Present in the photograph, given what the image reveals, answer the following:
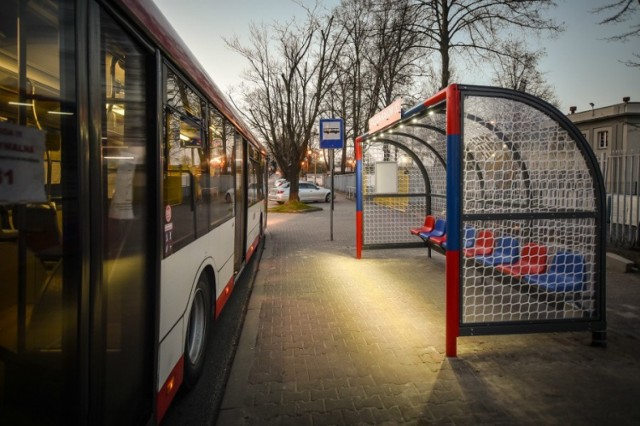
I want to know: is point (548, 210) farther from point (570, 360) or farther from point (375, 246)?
point (375, 246)

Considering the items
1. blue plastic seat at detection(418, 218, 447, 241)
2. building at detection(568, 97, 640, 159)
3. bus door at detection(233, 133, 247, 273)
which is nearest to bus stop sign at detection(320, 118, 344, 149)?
blue plastic seat at detection(418, 218, 447, 241)

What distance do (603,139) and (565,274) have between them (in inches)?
1788

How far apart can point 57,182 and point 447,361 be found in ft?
11.6

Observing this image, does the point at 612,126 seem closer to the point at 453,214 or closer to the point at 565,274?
the point at 565,274

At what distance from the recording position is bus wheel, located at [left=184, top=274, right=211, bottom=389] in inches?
132

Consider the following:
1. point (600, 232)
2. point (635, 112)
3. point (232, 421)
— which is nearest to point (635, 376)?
point (600, 232)

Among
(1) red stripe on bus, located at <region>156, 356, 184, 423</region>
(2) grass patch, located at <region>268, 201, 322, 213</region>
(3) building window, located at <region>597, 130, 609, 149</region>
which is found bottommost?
(1) red stripe on bus, located at <region>156, 356, 184, 423</region>

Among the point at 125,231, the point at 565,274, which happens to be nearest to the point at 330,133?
the point at 565,274

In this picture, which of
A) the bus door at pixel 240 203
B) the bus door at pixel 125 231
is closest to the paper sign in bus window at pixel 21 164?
the bus door at pixel 125 231

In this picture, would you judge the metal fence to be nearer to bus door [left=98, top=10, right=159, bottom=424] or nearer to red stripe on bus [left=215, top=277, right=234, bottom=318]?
red stripe on bus [left=215, top=277, right=234, bottom=318]

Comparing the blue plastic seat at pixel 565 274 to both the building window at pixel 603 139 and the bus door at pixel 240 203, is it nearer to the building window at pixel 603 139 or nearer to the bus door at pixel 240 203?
the bus door at pixel 240 203

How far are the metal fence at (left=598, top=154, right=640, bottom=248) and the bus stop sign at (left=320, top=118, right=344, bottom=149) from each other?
5.88 metres

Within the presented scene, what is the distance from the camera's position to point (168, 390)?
2662 mm

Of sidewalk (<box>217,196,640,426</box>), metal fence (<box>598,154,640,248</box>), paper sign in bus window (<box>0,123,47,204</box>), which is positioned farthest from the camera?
metal fence (<box>598,154,640,248</box>)
